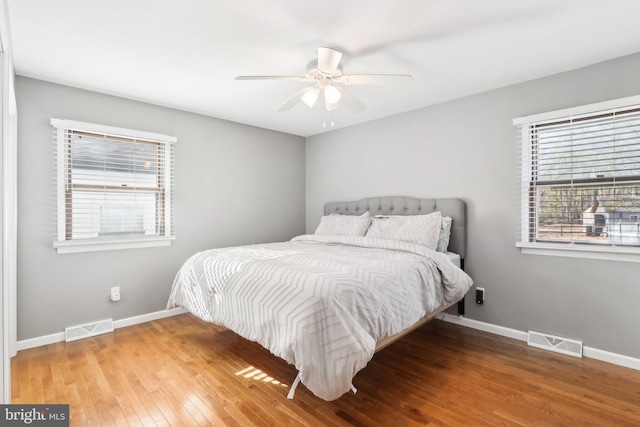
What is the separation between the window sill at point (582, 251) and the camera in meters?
2.35

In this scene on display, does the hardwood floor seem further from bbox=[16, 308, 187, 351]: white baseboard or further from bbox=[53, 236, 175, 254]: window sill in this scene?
bbox=[53, 236, 175, 254]: window sill

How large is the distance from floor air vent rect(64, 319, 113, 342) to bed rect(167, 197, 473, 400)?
0.73 meters

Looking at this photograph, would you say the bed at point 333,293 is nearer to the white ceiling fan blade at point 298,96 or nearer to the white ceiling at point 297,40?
the white ceiling fan blade at point 298,96

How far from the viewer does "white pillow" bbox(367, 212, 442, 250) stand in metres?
2.95

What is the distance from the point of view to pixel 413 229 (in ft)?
10.0

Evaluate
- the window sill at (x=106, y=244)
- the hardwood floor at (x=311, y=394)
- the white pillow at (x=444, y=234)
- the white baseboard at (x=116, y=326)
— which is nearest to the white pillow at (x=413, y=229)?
the white pillow at (x=444, y=234)

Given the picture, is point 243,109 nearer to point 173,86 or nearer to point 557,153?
point 173,86

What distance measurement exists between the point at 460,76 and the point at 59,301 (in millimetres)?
4119


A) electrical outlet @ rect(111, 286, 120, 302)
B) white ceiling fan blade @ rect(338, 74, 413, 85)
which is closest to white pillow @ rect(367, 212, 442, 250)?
white ceiling fan blade @ rect(338, 74, 413, 85)

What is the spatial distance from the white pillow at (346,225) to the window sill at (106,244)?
1788mm

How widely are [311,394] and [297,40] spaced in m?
2.34

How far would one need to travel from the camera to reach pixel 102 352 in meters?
2.58

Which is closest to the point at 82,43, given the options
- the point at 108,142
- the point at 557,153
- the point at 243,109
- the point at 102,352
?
the point at 108,142

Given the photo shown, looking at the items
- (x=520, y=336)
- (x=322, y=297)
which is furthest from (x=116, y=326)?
(x=520, y=336)
